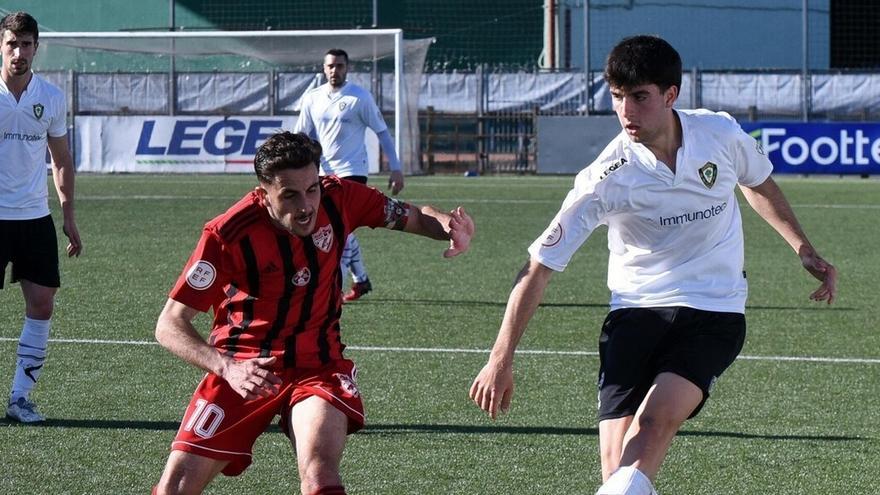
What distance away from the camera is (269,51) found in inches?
1005

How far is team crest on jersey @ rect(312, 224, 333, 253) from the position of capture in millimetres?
4586

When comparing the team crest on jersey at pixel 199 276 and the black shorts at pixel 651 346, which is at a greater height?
the team crest on jersey at pixel 199 276

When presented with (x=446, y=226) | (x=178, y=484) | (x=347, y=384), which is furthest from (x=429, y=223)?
(x=178, y=484)

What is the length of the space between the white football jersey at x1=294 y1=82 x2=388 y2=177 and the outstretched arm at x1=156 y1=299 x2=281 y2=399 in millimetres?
6961

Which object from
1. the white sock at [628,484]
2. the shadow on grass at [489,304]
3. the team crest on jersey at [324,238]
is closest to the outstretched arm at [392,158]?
the shadow on grass at [489,304]

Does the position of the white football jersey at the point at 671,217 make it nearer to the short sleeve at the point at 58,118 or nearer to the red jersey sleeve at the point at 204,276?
the red jersey sleeve at the point at 204,276

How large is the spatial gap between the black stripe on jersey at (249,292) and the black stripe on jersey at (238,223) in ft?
0.12

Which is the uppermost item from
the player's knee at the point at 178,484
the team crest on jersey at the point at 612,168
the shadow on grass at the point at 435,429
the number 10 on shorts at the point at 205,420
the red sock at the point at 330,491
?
the team crest on jersey at the point at 612,168

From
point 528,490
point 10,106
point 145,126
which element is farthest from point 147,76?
point 528,490

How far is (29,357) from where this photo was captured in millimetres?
6812

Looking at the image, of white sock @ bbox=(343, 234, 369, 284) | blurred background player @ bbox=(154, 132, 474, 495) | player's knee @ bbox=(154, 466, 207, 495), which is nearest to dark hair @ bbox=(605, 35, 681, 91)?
blurred background player @ bbox=(154, 132, 474, 495)

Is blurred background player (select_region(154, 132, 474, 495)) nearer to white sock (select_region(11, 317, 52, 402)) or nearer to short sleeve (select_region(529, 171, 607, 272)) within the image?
short sleeve (select_region(529, 171, 607, 272))

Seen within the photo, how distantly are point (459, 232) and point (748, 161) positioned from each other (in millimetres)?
1022

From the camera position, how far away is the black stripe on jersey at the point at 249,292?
4496 millimetres
